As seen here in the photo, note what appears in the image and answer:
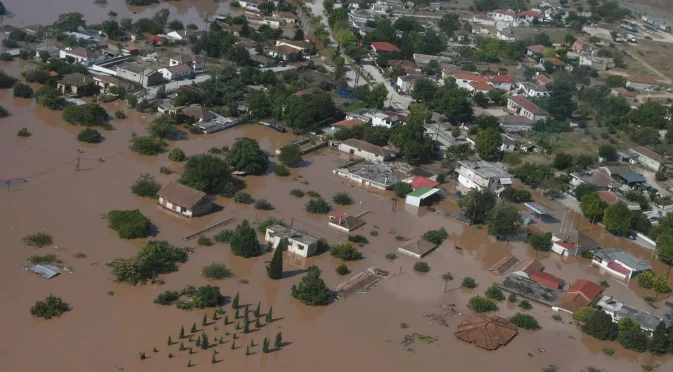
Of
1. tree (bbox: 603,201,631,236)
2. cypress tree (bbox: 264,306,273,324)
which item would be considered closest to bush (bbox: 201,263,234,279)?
cypress tree (bbox: 264,306,273,324)

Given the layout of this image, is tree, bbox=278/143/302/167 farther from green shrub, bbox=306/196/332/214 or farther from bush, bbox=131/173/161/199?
bush, bbox=131/173/161/199

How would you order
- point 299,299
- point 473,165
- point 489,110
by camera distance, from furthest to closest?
point 489,110
point 473,165
point 299,299

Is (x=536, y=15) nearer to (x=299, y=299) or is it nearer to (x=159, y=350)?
(x=299, y=299)

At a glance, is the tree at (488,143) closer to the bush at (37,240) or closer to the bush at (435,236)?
the bush at (435,236)

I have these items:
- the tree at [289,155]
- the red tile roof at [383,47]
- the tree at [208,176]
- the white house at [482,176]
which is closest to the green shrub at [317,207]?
the tree at [208,176]

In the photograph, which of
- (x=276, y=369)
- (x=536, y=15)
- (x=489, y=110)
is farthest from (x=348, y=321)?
(x=536, y=15)

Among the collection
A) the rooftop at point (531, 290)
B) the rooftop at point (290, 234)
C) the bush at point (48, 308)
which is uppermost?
the bush at point (48, 308)
